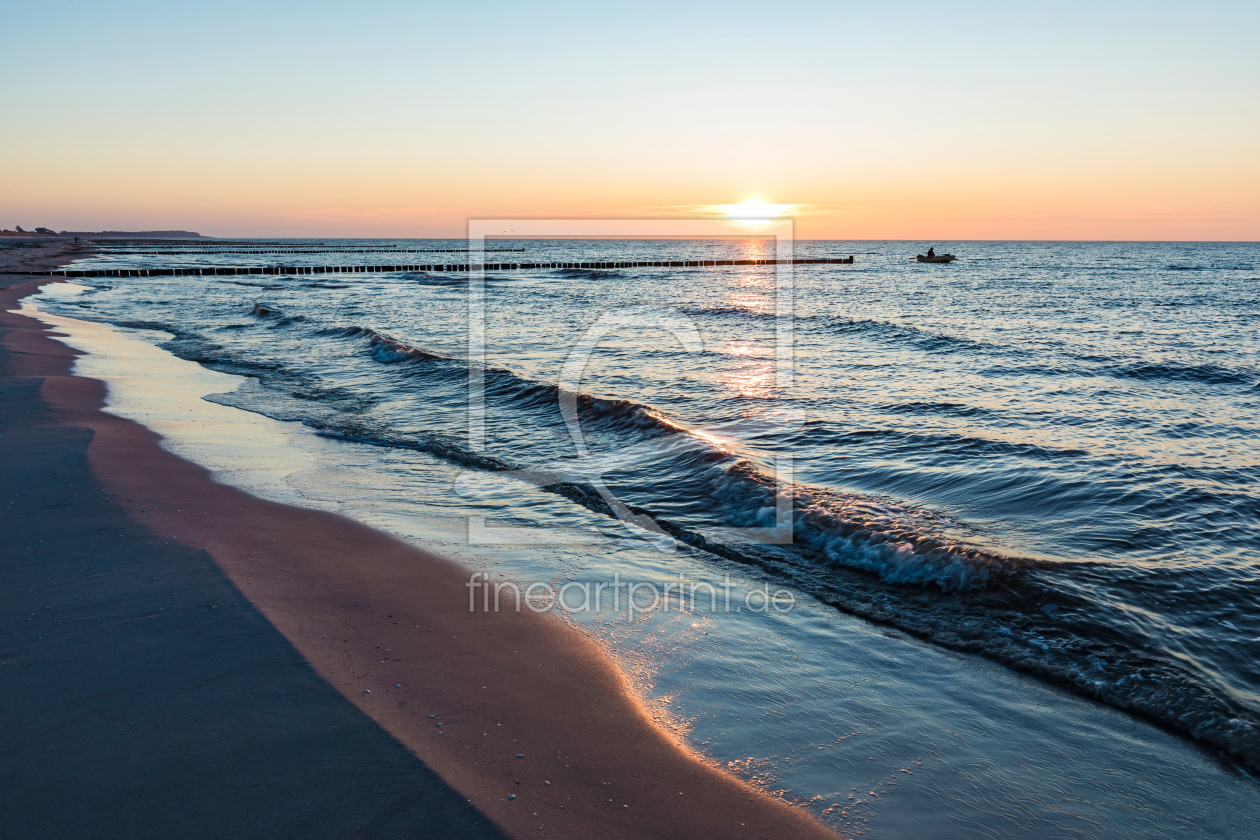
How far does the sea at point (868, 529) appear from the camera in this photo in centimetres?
443

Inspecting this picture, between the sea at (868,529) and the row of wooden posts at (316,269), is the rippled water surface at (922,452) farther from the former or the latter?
the row of wooden posts at (316,269)

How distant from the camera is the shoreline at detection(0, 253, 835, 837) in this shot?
3701 millimetres

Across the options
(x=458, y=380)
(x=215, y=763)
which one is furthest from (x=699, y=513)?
(x=458, y=380)

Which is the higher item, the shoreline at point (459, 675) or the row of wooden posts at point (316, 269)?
the row of wooden posts at point (316, 269)

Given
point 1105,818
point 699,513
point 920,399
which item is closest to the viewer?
point 1105,818

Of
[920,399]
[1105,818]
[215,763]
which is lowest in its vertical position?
[1105,818]

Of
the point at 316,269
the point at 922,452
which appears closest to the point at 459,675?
the point at 922,452

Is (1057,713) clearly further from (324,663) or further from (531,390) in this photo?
(531,390)

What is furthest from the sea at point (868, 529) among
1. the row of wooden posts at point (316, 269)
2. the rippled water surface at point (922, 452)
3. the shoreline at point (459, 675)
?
the row of wooden posts at point (316, 269)

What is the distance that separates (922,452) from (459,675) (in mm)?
8678

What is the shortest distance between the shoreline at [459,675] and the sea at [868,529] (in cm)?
33

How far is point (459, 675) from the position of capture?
492 cm

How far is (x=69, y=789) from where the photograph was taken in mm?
3441

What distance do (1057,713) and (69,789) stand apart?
5.83m
